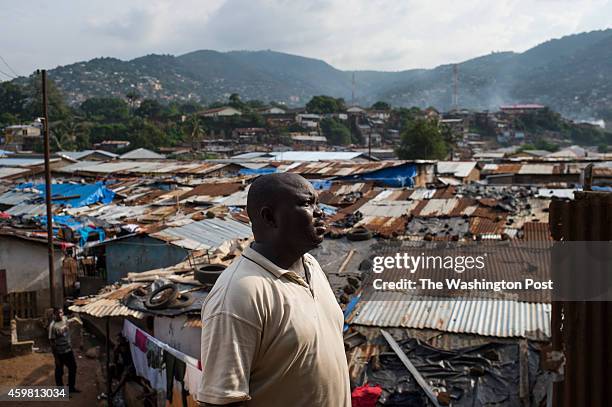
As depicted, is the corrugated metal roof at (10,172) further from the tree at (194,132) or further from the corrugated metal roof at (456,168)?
the tree at (194,132)

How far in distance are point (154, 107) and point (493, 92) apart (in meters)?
143

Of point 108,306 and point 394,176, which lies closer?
point 108,306

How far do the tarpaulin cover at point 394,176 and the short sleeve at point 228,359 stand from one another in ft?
67.0

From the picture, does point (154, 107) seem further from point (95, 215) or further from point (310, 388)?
point (310, 388)

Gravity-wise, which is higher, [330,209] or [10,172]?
[10,172]

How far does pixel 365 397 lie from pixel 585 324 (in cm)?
199

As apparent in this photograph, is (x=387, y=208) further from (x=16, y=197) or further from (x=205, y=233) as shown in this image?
(x=16, y=197)

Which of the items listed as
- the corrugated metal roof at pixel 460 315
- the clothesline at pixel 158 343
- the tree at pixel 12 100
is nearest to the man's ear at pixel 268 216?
the clothesline at pixel 158 343

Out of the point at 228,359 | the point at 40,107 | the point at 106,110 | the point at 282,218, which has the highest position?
the point at 106,110

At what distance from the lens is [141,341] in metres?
7.36

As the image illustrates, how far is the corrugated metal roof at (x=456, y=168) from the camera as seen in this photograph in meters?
25.0

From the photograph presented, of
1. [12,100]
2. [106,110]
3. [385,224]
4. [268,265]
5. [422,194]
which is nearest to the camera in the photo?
[268,265]

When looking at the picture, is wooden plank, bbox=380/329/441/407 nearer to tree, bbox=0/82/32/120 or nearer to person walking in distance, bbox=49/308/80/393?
person walking in distance, bbox=49/308/80/393

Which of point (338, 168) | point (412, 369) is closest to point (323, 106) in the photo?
point (338, 168)
